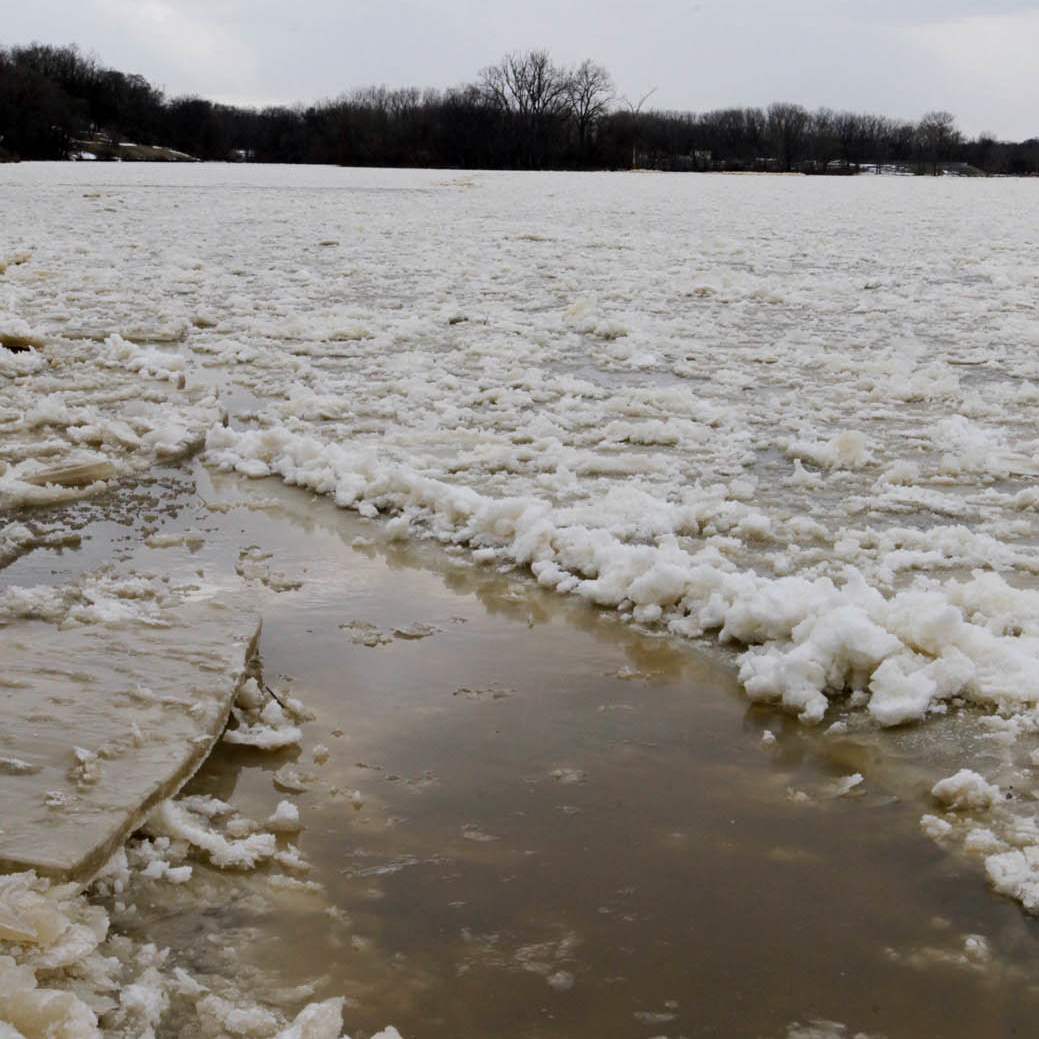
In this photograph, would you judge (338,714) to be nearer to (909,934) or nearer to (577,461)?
(909,934)

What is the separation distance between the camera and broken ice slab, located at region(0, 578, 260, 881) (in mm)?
1937

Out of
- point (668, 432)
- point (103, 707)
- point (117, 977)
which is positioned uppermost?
point (668, 432)

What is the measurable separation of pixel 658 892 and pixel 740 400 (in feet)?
13.7

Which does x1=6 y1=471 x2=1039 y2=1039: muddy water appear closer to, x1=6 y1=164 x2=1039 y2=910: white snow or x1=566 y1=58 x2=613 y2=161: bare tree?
x1=6 y1=164 x2=1039 y2=910: white snow

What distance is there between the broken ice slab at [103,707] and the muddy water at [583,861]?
12cm

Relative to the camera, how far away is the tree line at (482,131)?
221ft

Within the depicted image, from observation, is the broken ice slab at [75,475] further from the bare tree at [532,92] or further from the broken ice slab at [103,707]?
the bare tree at [532,92]

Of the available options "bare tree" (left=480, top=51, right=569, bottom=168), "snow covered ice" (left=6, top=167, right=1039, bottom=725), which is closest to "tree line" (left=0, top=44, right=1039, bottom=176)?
"bare tree" (left=480, top=51, right=569, bottom=168)

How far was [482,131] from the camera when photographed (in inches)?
2687

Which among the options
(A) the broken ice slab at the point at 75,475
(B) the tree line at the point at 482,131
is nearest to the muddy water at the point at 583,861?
(A) the broken ice slab at the point at 75,475

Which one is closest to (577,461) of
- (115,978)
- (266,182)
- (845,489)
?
(845,489)

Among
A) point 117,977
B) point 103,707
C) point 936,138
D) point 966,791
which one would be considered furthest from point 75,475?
point 936,138

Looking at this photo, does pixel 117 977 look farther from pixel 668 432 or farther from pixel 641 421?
pixel 641 421

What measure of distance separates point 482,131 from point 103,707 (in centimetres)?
7001
